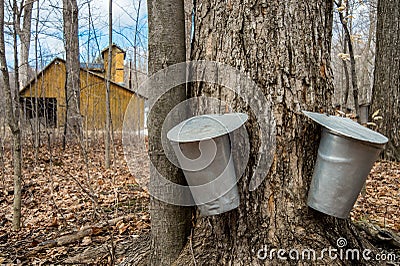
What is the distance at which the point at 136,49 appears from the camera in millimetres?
8336

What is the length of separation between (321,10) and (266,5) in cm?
34

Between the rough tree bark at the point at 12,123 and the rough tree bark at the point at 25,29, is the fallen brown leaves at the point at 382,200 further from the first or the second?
the rough tree bark at the point at 25,29

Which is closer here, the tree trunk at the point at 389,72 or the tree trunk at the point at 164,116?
the tree trunk at the point at 164,116

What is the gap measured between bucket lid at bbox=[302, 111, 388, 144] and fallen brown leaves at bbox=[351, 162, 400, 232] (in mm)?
1690

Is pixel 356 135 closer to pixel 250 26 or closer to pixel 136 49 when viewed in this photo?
pixel 250 26

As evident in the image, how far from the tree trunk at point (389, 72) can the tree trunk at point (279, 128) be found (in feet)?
16.9

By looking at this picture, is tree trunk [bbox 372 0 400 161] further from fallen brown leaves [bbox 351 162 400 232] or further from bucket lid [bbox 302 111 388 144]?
bucket lid [bbox 302 111 388 144]

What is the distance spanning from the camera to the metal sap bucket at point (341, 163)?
1391 mm

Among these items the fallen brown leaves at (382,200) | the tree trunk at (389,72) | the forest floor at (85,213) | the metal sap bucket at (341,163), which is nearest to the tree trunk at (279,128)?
the metal sap bucket at (341,163)

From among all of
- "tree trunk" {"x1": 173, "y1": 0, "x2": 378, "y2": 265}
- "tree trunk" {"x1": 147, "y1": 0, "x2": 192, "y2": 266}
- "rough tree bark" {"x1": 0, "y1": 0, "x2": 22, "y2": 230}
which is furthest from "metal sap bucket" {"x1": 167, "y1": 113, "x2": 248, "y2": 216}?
"rough tree bark" {"x1": 0, "y1": 0, "x2": 22, "y2": 230}

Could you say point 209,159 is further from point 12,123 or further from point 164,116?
point 12,123

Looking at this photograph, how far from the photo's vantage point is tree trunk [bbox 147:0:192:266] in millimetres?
1855

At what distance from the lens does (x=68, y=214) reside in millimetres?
3820

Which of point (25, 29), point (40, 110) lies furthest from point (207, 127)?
point (25, 29)
